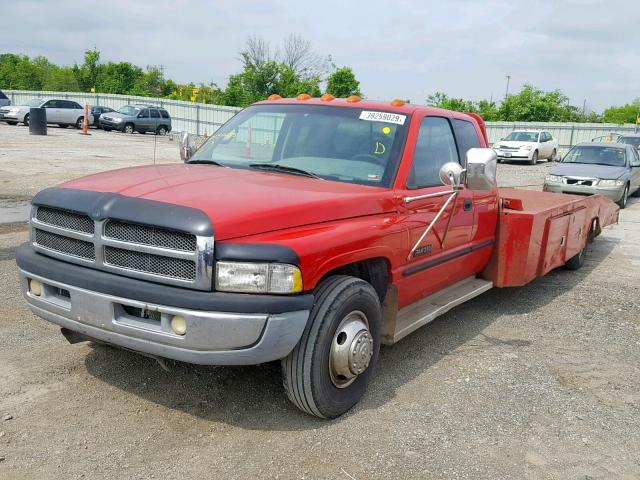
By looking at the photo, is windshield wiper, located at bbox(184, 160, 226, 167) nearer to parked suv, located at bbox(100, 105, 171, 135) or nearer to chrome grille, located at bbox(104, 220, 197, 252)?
chrome grille, located at bbox(104, 220, 197, 252)

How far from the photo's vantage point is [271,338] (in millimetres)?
3098

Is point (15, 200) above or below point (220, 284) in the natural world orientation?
below

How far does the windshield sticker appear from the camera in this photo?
4.43m

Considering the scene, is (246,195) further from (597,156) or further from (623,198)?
(597,156)

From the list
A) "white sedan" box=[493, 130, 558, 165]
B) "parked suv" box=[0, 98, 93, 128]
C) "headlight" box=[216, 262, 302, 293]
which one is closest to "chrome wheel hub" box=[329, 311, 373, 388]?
"headlight" box=[216, 262, 302, 293]

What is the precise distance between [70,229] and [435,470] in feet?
7.77

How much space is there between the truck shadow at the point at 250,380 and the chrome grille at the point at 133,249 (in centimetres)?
97

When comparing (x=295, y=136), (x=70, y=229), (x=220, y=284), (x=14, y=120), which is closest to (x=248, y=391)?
(x=220, y=284)

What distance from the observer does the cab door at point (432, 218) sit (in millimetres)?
4223

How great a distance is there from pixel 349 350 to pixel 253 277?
0.81 meters

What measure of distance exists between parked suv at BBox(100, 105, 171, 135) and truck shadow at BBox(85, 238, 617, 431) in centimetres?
2931

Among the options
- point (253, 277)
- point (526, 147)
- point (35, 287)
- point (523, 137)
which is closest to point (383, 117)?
point (253, 277)

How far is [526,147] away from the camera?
25828 mm

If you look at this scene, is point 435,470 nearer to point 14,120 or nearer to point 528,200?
point 528,200
